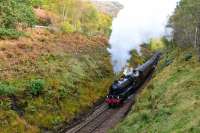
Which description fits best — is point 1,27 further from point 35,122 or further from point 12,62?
point 35,122

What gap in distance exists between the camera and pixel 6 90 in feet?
126

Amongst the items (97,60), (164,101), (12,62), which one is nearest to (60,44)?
(97,60)

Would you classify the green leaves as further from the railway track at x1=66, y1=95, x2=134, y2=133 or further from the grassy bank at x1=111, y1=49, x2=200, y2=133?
the grassy bank at x1=111, y1=49, x2=200, y2=133

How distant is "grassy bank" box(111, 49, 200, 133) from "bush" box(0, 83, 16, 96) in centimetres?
1118

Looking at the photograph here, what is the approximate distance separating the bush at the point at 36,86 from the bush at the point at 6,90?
196cm

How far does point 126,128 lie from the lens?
104ft

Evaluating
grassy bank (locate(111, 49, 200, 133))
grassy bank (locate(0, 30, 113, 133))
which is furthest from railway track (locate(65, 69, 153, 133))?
grassy bank (locate(111, 49, 200, 133))

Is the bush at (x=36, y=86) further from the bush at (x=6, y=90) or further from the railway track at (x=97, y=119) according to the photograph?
the railway track at (x=97, y=119)

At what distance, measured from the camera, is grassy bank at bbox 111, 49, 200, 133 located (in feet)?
87.1

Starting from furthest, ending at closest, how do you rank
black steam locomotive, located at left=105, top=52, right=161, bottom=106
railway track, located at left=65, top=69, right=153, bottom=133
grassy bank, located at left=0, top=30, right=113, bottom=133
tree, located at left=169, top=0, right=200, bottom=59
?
tree, located at left=169, top=0, right=200, bottom=59 → black steam locomotive, located at left=105, top=52, right=161, bottom=106 → railway track, located at left=65, top=69, right=153, bottom=133 → grassy bank, located at left=0, top=30, right=113, bottom=133

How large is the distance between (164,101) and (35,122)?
1224 cm

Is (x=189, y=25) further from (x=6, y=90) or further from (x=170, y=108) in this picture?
(x=6, y=90)

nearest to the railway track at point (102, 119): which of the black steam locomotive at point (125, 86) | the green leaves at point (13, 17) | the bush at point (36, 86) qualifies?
the black steam locomotive at point (125, 86)

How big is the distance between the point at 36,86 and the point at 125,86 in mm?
10833
